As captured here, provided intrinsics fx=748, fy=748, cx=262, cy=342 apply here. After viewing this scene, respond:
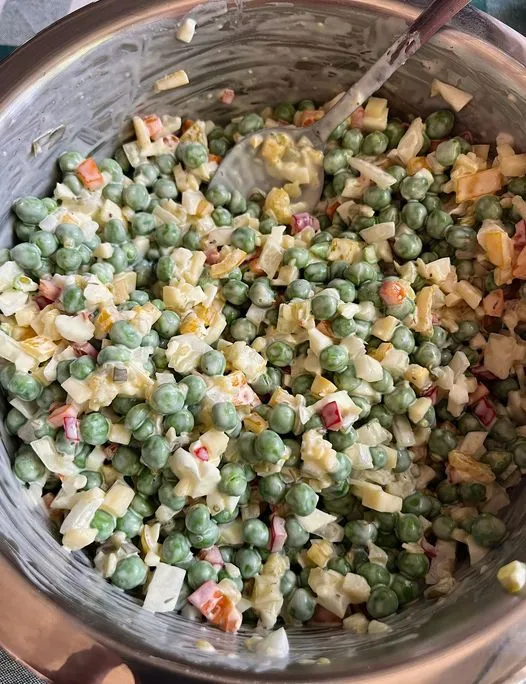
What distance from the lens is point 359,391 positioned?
73.2 inches

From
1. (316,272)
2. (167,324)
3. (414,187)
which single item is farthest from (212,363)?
(414,187)

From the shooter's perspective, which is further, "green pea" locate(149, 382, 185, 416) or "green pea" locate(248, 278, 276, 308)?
"green pea" locate(248, 278, 276, 308)

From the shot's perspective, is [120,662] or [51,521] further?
[51,521]

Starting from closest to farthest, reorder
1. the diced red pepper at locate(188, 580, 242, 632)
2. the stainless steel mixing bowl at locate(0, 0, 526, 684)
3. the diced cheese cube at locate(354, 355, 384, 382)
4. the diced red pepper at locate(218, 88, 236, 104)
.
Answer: the stainless steel mixing bowl at locate(0, 0, 526, 684) → the diced red pepper at locate(188, 580, 242, 632) → the diced cheese cube at locate(354, 355, 384, 382) → the diced red pepper at locate(218, 88, 236, 104)

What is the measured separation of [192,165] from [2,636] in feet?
4.36

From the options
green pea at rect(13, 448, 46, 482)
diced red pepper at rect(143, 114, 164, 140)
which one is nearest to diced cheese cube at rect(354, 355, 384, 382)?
green pea at rect(13, 448, 46, 482)

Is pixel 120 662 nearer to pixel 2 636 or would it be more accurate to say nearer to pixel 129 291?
pixel 2 636

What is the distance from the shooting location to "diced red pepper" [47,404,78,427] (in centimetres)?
173

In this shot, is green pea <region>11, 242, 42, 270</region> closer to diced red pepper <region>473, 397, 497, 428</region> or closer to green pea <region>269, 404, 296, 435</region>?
green pea <region>269, 404, 296, 435</region>

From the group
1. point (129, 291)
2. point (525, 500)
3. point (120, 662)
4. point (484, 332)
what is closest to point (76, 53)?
point (129, 291)

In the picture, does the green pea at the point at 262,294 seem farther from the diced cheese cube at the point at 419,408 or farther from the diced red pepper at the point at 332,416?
the diced cheese cube at the point at 419,408

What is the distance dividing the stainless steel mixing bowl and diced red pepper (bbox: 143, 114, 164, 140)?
34 mm

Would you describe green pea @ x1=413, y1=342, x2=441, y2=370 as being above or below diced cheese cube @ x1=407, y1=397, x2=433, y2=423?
above

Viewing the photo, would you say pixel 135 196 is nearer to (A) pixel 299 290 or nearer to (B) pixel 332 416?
(A) pixel 299 290
